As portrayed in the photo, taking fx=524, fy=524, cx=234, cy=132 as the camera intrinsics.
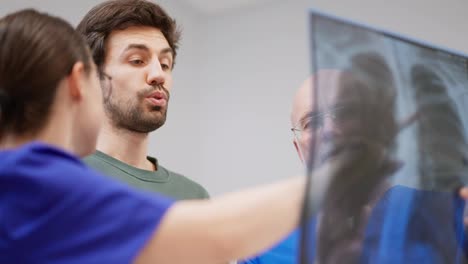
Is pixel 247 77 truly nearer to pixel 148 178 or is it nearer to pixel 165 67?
pixel 165 67

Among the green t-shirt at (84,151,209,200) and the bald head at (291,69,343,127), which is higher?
the bald head at (291,69,343,127)

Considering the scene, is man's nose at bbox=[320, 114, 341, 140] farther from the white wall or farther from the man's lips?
the white wall

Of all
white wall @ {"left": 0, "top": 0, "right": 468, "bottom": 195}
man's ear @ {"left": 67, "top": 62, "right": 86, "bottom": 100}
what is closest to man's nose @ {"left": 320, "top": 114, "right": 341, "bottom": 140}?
man's ear @ {"left": 67, "top": 62, "right": 86, "bottom": 100}

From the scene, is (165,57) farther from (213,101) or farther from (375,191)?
(213,101)

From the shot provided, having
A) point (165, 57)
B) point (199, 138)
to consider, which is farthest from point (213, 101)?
point (165, 57)

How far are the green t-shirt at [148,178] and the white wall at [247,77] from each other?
1326mm

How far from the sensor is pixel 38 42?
791mm

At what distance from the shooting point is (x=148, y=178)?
153cm

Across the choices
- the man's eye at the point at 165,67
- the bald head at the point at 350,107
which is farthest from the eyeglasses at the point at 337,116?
the man's eye at the point at 165,67

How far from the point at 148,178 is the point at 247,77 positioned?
1.85 metres

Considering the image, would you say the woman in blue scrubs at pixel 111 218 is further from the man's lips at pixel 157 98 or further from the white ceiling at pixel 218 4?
the white ceiling at pixel 218 4

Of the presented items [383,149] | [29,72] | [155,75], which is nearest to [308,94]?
[155,75]

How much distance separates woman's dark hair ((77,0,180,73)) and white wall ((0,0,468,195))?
1315mm

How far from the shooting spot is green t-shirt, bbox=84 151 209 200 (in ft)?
4.77
